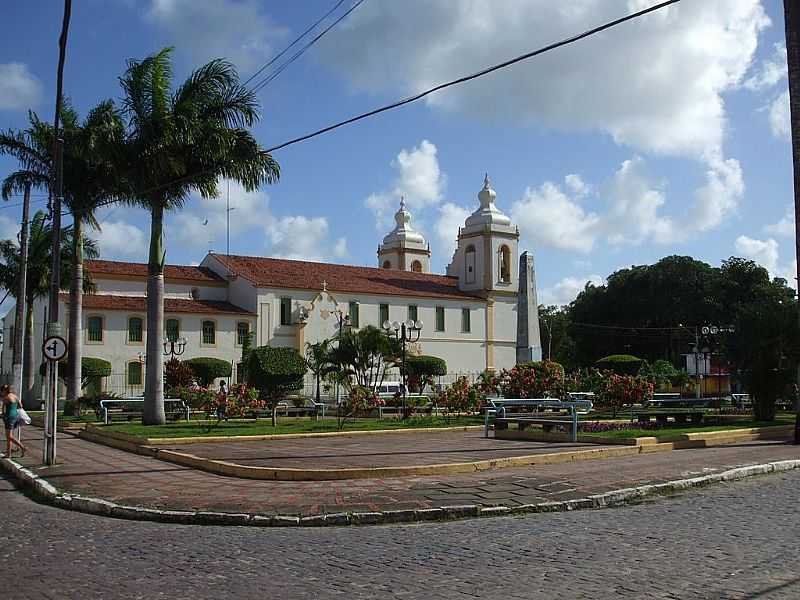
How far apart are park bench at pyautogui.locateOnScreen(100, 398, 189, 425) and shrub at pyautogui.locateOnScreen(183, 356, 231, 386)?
573 inches

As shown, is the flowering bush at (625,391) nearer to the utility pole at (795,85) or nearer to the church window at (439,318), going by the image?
the utility pole at (795,85)

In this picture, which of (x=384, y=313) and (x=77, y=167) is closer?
(x=77, y=167)

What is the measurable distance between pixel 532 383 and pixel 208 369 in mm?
22578

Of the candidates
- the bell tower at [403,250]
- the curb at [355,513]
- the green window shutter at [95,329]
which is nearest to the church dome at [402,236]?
the bell tower at [403,250]

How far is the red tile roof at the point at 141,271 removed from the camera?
4631cm

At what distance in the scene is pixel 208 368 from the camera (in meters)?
44.6

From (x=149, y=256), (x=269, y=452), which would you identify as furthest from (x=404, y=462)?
(x=149, y=256)

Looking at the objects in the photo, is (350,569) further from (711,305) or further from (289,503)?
(711,305)

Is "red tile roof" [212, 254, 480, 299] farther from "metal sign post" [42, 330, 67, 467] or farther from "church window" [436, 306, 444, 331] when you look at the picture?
"metal sign post" [42, 330, 67, 467]

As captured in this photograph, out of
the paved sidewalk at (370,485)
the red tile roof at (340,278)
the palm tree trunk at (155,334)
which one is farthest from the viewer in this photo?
the red tile roof at (340,278)

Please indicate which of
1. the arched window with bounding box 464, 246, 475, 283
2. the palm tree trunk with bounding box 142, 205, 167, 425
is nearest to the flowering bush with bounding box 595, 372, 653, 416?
the palm tree trunk with bounding box 142, 205, 167, 425

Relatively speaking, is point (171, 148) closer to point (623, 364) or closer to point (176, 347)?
point (176, 347)

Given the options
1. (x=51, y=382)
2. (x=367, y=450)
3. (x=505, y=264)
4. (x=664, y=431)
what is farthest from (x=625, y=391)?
(x=505, y=264)

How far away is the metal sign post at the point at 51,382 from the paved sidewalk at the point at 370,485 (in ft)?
1.33
